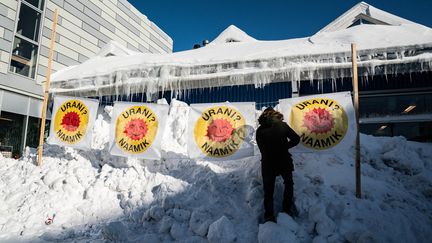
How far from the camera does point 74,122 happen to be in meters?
6.16

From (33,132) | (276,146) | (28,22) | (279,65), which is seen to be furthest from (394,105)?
(28,22)

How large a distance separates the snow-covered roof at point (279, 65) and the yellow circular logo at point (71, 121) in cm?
138

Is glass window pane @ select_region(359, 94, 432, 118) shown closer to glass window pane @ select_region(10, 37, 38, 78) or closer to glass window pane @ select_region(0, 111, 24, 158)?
glass window pane @ select_region(0, 111, 24, 158)

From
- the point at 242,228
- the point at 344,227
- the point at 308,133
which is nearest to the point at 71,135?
the point at 242,228

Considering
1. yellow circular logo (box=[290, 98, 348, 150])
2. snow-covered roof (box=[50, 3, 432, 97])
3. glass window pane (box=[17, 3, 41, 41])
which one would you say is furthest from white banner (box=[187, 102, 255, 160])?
glass window pane (box=[17, 3, 41, 41])

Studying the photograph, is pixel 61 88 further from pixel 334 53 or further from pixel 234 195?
pixel 334 53

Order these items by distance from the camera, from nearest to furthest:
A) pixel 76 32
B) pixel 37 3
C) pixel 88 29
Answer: pixel 37 3, pixel 76 32, pixel 88 29

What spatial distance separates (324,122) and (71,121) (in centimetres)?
513

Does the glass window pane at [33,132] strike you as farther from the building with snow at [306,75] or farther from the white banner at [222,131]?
the white banner at [222,131]

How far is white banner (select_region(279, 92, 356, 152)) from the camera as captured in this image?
4406 mm

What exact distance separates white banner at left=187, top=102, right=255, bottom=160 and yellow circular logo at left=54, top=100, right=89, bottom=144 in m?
2.54

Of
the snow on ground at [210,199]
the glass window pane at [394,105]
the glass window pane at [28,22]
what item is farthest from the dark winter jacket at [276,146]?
the glass window pane at [28,22]

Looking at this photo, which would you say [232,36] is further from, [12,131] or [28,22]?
[12,131]

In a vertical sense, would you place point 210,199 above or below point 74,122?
below
